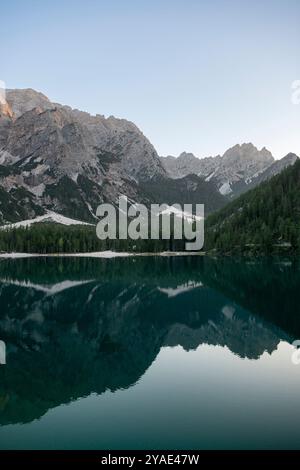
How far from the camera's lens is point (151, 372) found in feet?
134

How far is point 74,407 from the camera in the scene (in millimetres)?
31453

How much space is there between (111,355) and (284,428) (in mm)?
23986

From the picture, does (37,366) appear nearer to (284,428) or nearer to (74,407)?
(74,407)

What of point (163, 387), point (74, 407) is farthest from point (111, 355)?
point (74, 407)

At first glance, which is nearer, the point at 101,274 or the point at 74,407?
the point at 74,407

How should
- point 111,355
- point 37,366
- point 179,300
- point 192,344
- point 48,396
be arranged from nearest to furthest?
1. point 48,396
2. point 37,366
3. point 111,355
4. point 192,344
5. point 179,300

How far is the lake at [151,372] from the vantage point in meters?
26.6

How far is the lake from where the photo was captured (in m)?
26.6

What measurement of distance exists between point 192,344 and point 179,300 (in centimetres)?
3895

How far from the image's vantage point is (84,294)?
97.6 metres
